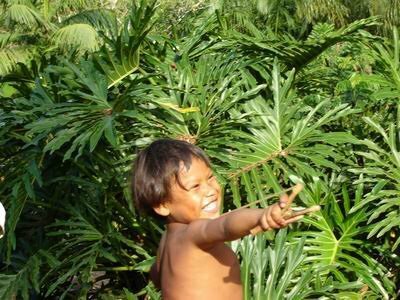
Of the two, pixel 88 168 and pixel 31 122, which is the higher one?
pixel 31 122

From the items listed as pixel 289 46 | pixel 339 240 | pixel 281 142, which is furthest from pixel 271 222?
pixel 289 46

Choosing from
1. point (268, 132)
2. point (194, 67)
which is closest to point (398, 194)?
point (268, 132)

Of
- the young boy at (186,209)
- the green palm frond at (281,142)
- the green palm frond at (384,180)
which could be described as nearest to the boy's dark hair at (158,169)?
the young boy at (186,209)

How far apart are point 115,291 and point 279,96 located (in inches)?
63.6

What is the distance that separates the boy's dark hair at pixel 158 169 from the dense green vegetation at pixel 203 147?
1842 millimetres

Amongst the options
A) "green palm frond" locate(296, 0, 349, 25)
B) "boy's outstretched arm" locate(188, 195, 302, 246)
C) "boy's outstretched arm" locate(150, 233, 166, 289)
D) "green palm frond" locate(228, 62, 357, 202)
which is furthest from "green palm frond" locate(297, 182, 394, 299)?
"green palm frond" locate(296, 0, 349, 25)

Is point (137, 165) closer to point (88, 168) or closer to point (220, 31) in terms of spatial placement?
point (88, 168)

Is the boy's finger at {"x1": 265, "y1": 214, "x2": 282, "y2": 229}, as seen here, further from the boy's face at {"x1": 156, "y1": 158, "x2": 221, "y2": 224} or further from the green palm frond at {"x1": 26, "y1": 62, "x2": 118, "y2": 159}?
the green palm frond at {"x1": 26, "y1": 62, "x2": 118, "y2": 159}

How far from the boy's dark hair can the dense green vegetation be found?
184cm

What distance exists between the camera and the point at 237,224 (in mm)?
2059

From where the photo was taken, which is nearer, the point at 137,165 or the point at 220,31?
the point at 137,165

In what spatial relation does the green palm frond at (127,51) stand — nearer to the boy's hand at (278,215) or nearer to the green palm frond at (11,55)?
the boy's hand at (278,215)

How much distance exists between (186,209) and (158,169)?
0.14 meters

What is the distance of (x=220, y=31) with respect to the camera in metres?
6.53
